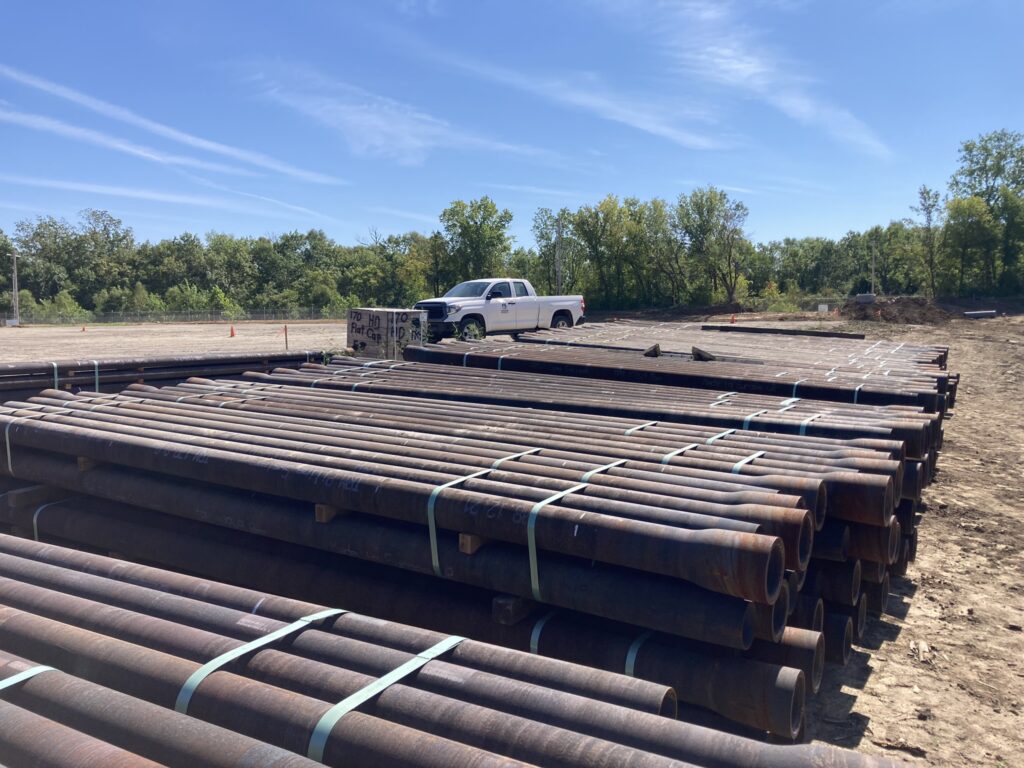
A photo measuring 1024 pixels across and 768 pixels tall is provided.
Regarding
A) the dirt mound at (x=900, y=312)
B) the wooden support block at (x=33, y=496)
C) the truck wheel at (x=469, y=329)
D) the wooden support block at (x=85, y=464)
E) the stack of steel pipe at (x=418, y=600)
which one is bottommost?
the stack of steel pipe at (x=418, y=600)

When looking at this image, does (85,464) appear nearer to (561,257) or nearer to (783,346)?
(783,346)

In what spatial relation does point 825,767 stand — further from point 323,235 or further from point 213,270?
point 323,235

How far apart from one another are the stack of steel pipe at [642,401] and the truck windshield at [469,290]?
1072 cm

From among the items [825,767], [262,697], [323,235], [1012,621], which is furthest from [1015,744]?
[323,235]

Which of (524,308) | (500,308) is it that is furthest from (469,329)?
(524,308)

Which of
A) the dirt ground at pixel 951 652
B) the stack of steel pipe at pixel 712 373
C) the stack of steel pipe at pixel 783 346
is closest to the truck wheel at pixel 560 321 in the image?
the stack of steel pipe at pixel 783 346

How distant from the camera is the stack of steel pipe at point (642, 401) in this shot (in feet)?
18.4

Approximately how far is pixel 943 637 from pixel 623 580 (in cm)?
324

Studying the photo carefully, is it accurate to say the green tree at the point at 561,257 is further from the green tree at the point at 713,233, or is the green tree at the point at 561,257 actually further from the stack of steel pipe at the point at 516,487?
the stack of steel pipe at the point at 516,487

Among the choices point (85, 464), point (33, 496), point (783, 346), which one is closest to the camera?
point (85, 464)

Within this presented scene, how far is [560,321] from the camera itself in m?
23.1

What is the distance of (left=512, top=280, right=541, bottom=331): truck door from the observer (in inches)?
834

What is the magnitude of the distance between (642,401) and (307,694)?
503 cm

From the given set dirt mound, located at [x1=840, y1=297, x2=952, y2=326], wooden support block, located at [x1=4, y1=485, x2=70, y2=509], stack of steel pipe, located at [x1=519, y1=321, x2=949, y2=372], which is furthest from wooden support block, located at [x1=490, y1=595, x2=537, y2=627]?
dirt mound, located at [x1=840, y1=297, x2=952, y2=326]
